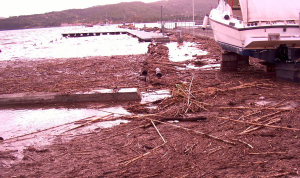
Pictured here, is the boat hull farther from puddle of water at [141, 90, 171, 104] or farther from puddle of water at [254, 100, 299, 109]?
puddle of water at [141, 90, 171, 104]

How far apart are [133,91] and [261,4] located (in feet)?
17.8

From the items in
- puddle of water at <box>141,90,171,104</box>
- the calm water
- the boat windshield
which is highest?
the boat windshield

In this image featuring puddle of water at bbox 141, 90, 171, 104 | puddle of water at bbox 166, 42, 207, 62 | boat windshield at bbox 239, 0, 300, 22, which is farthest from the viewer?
puddle of water at bbox 166, 42, 207, 62

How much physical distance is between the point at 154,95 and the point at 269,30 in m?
4.26

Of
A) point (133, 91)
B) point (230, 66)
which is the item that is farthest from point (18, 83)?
point (230, 66)

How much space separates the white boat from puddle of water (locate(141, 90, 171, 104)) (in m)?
3.25

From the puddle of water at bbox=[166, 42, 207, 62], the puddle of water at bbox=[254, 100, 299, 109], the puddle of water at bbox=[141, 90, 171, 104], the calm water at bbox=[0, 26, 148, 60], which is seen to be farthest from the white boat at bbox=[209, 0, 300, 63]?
the calm water at bbox=[0, 26, 148, 60]

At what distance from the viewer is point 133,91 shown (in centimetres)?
745

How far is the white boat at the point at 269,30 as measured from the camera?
8.73 meters

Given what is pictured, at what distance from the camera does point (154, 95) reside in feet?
25.8

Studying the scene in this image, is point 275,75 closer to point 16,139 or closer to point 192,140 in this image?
point 192,140

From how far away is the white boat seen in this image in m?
8.73

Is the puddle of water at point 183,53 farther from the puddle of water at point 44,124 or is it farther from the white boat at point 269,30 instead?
the puddle of water at point 44,124

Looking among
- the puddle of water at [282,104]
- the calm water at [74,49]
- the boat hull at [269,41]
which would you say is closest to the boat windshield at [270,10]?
the boat hull at [269,41]
